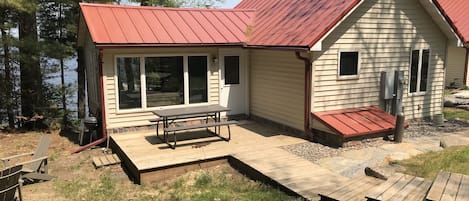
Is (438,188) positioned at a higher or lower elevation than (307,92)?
lower

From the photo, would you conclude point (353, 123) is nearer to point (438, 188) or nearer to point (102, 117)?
point (438, 188)

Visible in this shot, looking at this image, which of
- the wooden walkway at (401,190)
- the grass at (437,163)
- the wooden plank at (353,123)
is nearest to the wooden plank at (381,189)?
the wooden walkway at (401,190)

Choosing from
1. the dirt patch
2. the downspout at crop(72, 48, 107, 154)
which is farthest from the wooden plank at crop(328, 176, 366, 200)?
the downspout at crop(72, 48, 107, 154)

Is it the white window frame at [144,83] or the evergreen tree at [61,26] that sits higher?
the evergreen tree at [61,26]

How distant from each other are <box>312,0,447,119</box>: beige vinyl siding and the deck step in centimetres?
477

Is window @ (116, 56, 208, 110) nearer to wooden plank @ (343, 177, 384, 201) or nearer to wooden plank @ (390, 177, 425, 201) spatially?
wooden plank @ (343, 177, 384, 201)

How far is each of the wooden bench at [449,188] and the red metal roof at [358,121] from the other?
3653mm

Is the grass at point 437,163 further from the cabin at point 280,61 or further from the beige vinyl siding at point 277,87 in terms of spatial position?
the beige vinyl siding at point 277,87

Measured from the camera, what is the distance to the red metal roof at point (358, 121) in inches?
339

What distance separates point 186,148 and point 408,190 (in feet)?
16.2

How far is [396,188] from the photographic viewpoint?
459 cm

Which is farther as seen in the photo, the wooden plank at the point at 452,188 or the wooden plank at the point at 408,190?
the wooden plank at the point at 408,190

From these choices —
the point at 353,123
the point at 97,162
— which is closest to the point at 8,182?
the point at 97,162

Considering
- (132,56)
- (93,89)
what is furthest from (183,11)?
(93,89)
